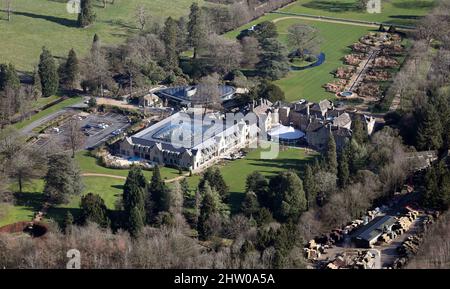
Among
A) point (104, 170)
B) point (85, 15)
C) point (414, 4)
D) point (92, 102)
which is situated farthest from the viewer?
point (414, 4)

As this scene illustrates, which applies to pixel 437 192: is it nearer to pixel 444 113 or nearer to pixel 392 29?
pixel 444 113

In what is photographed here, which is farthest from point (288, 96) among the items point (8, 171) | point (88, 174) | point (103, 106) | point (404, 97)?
point (8, 171)

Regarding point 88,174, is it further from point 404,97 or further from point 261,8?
point 261,8

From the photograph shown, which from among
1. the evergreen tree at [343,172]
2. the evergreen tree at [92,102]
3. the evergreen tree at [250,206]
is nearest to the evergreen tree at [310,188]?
the evergreen tree at [343,172]

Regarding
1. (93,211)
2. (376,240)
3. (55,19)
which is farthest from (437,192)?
(55,19)

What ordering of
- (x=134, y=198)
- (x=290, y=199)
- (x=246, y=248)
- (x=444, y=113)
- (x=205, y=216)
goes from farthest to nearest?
(x=444, y=113), (x=290, y=199), (x=134, y=198), (x=205, y=216), (x=246, y=248)
